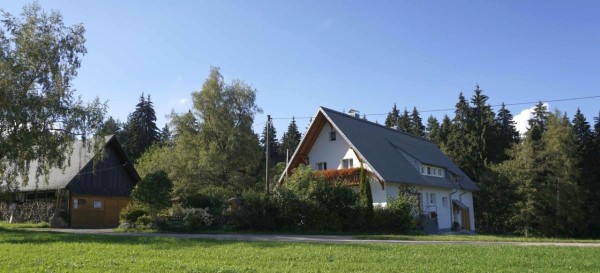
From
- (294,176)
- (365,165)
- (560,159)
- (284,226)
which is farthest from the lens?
(560,159)

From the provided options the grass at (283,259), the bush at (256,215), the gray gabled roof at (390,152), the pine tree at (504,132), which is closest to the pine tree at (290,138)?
the pine tree at (504,132)

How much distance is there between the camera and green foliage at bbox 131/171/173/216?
26766 mm

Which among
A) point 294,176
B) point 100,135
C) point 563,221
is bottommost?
point 563,221

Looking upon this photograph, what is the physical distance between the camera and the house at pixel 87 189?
35375mm

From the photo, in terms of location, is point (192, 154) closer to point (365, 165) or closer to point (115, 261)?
point (365, 165)

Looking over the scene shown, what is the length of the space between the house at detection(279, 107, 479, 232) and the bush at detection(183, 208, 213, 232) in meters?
10.2

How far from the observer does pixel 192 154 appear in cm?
4753

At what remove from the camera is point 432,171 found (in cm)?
3997

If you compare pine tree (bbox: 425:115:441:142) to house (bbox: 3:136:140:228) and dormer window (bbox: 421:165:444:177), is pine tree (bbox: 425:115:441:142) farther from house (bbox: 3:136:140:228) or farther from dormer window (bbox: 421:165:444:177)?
house (bbox: 3:136:140:228)

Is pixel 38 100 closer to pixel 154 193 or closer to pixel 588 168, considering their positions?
pixel 154 193

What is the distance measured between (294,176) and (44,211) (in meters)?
19.5

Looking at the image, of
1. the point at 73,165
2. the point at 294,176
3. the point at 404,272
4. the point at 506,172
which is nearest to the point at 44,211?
the point at 73,165

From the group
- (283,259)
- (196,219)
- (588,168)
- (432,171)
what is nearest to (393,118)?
(588,168)

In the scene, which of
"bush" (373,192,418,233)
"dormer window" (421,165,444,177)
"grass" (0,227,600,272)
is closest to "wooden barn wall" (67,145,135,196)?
"bush" (373,192,418,233)
